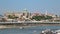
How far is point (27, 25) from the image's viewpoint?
60.9 meters

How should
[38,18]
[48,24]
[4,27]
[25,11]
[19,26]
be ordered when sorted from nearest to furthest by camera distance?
[4,27] → [19,26] → [48,24] → [38,18] → [25,11]

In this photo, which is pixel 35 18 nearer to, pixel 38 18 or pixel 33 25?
pixel 38 18

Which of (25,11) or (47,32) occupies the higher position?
(47,32)

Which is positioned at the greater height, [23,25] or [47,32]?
[47,32]

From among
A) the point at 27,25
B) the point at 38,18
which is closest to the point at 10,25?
the point at 27,25

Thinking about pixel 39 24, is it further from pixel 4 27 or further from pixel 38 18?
pixel 38 18

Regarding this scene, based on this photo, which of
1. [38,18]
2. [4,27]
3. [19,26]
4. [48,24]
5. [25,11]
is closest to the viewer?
[4,27]

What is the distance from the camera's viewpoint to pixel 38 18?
84.3 meters

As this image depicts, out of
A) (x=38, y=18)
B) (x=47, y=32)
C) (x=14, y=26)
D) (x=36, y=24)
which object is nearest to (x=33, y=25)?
(x=36, y=24)

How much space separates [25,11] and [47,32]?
8090cm

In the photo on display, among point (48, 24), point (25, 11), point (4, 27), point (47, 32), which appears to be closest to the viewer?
Answer: point (47, 32)

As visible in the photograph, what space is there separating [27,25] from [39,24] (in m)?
3.76

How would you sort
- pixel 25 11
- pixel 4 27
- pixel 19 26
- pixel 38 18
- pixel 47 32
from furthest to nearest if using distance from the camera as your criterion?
1. pixel 25 11
2. pixel 38 18
3. pixel 19 26
4. pixel 4 27
5. pixel 47 32

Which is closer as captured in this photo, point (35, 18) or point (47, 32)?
point (47, 32)
